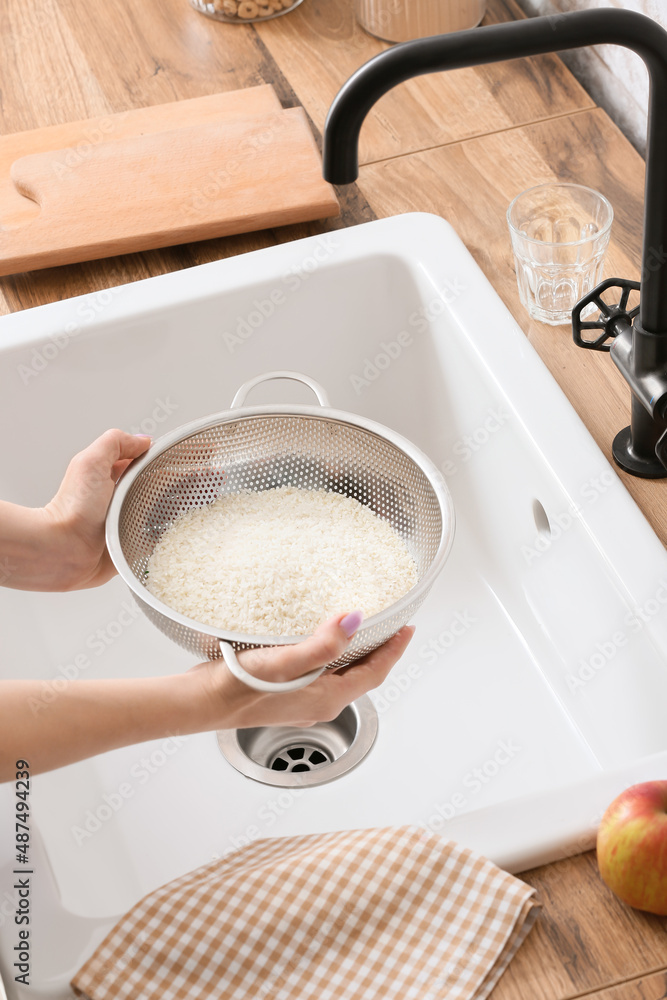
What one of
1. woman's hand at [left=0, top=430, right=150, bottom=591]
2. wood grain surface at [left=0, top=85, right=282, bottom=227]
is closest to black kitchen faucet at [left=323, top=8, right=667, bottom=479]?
woman's hand at [left=0, top=430, right=150, bottom=591]

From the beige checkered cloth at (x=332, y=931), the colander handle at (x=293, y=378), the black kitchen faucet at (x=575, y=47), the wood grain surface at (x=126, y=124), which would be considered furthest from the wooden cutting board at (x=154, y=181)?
the beige checkered cloth at (x=332, y=931)

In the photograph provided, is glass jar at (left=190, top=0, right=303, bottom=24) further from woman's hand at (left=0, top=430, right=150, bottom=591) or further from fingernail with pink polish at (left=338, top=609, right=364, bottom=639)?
fingernail with pink polish at (left=338, top=609, right=364, bottom=639)

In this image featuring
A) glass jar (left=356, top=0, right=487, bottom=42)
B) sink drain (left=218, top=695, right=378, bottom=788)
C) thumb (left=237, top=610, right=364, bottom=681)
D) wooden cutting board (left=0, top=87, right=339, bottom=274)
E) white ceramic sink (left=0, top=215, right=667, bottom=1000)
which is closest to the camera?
thumb (left=237, top=610, right=364, bottom=681)

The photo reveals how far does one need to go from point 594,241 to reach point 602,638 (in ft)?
1.19

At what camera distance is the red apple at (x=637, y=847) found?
1.71 feet

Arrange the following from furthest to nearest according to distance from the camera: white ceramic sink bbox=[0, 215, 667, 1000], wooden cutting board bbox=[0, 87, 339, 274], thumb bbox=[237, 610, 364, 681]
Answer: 1. wooden cutting board bbox=[0, 87, 339, 274]
2. white ceramic sink bbox=[0, 215, 667, 1000]
3. thumb bbox=[237, 610, 364, 681]

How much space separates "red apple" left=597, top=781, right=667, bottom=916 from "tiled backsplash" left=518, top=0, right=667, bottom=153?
775 millimetres

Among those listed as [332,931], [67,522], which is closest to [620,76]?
[67,522]

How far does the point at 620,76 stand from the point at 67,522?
0.78 m

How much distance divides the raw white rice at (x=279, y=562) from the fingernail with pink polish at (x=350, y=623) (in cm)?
7

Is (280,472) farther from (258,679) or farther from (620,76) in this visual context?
(620,76)

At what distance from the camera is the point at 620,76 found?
3.53 ft

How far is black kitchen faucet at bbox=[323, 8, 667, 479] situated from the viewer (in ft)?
1.62

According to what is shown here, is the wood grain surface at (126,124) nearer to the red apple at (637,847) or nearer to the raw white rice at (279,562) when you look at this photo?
the raw white rice at (279,562)
